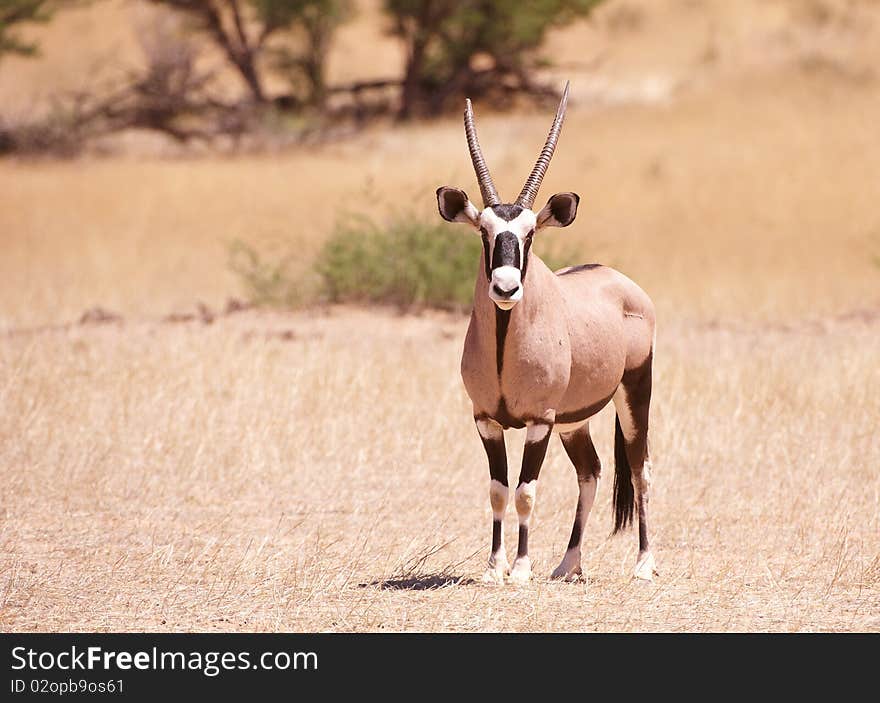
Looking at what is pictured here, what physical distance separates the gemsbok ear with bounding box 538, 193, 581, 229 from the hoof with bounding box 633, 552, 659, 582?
1.88 metres

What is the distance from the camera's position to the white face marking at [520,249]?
275 inches

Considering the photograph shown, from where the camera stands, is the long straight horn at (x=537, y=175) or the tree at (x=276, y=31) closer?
the long straight horn at (x=537, y=175)

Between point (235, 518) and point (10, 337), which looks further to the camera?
point (10, 337)

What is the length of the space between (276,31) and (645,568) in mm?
31332

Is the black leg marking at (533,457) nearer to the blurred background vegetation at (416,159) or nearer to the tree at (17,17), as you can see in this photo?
the blurred background vegetation at (416,159)

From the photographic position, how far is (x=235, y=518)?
9.70 m

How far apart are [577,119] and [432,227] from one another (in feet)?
51.0

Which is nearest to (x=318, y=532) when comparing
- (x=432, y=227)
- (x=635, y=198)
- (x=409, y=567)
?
(x=409, y=567)

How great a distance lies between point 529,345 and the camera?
750cm

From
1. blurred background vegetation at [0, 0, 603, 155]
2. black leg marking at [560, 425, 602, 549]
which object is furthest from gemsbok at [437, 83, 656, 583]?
blurred background vegetation at [0, 0, 603, 155]

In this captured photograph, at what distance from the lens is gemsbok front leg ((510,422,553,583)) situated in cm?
755

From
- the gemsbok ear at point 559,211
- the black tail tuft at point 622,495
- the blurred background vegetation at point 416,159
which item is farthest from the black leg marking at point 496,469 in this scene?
the blurred background vegetation at point 416,159

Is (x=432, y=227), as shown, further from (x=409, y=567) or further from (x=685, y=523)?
→ (x=409, y=567)

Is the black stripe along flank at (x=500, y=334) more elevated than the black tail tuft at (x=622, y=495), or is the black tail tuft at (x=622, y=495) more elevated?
the black stripe along flank at (x=500, y=334)
